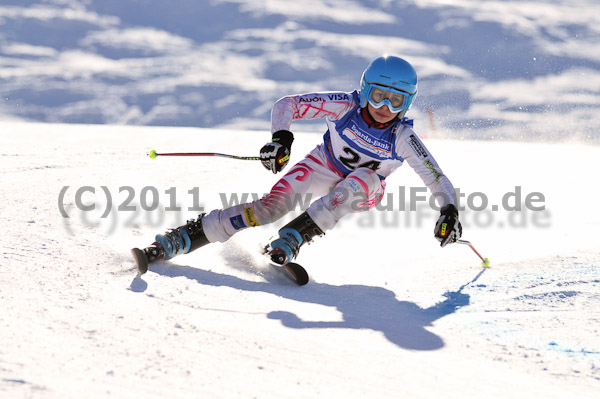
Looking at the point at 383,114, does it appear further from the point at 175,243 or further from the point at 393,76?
the point at 175,243

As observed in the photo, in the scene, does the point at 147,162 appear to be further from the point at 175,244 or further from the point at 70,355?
the point at 70,355

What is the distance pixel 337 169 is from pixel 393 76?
0.75 m

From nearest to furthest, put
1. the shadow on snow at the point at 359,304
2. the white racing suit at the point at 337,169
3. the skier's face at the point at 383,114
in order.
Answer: the shadow on snow at the point at 359,304, the white racing suit at the point at 337,169, the skier's face at the point at 383,114

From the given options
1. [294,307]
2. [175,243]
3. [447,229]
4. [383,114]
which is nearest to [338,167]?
[383,114]

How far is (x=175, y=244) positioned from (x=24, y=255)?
0.79 meters

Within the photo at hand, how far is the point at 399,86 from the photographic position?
356 cm

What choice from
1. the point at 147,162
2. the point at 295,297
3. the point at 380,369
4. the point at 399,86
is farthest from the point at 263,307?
the point at 147,162

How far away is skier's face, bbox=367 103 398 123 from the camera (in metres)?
3.66

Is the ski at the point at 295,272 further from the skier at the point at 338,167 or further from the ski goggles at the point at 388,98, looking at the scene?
the ski goggles at the point at 388,98

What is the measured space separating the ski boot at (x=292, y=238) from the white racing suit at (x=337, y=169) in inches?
2.0

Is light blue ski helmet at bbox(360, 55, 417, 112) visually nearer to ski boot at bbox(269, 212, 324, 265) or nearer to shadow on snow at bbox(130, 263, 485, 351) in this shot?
ski boot at bbox(269, 212, 324, 265)

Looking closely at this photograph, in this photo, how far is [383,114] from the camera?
12.0ft

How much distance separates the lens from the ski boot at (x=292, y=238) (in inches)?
128

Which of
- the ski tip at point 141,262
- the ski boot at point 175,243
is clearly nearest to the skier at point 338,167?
the ski boot at point 175,243
